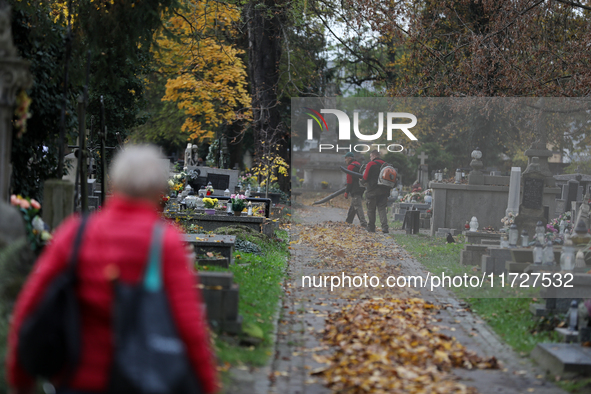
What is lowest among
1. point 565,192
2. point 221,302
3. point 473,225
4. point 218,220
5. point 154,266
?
point 221,302

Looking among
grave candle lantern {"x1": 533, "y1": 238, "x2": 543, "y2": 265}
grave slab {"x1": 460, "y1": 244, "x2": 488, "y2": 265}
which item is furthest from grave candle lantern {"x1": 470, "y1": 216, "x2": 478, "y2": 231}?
grave candle lantern {"x1": 533, "y1": 238, "x2": 543, "y2": 265}

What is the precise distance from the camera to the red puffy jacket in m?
2.73

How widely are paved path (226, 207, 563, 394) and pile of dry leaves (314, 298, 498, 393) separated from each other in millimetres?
161

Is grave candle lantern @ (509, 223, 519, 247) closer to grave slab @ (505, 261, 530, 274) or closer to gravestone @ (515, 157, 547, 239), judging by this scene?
grave slab @ (505, 261, 530, 274)

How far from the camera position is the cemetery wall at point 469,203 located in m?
13.4

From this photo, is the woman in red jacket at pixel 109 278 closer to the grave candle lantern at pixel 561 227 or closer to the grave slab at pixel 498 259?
the grave slab at pixel 498 259

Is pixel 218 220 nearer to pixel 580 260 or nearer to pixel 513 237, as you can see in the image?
pixel 513 237

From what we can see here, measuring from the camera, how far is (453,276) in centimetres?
1068

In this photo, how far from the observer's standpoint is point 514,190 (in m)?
12.9

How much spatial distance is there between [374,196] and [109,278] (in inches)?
369

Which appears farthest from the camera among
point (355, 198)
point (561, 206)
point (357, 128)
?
point (561, 206)

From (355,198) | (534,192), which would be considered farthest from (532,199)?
(355,198)

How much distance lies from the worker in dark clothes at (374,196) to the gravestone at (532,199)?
3.00 metres

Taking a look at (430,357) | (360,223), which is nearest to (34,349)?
(430,357)
